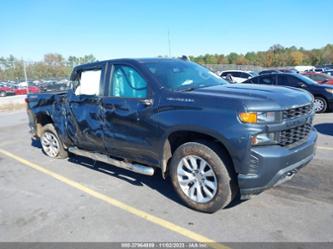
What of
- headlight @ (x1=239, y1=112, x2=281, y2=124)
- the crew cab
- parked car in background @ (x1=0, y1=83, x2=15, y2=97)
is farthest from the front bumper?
parked car in background @ (x1=0, y1=83, x2=15, y2=97)

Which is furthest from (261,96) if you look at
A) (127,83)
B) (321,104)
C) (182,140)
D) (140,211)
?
(321,104)

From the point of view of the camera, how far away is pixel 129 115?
440 centimetres

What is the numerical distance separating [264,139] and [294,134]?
56 cm

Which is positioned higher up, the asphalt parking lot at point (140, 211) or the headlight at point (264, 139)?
the headlight at point (264, 139)

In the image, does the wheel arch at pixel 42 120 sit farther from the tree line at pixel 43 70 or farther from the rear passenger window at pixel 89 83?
the tree line at pixel 43 70

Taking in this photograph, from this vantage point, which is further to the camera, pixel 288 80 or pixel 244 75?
pixel 244 75

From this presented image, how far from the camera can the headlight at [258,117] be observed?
10.9ft

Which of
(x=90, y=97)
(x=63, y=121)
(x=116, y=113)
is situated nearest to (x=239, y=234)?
(x=116, y=113)

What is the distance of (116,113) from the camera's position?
4582 millimetres

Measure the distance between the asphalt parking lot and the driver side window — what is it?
1.46 metres

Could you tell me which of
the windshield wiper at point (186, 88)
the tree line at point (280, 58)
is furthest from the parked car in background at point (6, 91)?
the tree line at point (280, 58)

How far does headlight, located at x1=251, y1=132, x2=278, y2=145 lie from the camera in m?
3.33

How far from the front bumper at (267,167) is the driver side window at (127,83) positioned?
1.71 metres

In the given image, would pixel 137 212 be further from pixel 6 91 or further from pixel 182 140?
pixel 6 91
